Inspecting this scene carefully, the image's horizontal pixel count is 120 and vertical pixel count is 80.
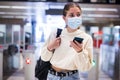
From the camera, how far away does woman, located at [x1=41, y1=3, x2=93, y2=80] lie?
2059 millimetres

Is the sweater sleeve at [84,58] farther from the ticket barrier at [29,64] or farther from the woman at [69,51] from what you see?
the ticket barrier at [29,64]

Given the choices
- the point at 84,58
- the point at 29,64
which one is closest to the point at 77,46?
the point at 84,58

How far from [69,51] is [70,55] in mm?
33

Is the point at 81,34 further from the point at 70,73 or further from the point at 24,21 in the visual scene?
the point at 24,21

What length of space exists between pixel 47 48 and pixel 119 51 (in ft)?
20.6

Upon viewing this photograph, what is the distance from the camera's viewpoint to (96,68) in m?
7.95

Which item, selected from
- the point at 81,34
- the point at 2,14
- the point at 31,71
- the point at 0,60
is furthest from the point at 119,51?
the point at 81,34

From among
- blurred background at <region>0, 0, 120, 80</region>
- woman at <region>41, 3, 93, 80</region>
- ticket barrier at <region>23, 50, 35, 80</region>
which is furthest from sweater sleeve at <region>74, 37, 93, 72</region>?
blurred background at <region>0, 0, 120, 80</region>

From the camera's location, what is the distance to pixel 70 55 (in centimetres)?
210

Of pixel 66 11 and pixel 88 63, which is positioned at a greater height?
pixel 66 11

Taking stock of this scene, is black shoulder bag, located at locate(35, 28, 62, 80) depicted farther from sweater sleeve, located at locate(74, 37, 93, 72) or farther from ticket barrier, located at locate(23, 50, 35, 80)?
ticket barrier, located at locate(23, 50, 35, 80)

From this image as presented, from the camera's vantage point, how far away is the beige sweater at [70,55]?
2.06 m

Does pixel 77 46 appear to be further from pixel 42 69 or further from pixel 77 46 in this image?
pixel 42 69

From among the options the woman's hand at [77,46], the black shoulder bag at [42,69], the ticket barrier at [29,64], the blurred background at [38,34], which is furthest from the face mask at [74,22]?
the blurred background at [38,34]
